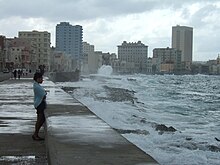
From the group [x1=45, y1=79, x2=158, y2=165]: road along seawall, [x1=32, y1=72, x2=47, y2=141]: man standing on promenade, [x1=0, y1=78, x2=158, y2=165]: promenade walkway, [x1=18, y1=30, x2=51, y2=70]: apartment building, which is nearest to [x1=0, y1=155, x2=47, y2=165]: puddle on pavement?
[x1=0, y1=78, x2=158, y2=165]: promenade walkway

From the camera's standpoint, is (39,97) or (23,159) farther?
(39,97)

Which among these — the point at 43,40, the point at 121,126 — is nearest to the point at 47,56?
the point at 43,40

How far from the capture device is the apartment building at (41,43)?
16750 cm

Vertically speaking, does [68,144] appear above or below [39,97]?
below

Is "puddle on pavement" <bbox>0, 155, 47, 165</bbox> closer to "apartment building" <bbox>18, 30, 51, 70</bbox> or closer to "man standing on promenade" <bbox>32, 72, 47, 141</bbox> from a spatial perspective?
"man standing on promenade" <bbox>32, 72, 47, 141</bbox>

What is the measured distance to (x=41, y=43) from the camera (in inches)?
6855

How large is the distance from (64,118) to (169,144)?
445 cm

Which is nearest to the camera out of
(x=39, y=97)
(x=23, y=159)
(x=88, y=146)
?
(x=88, y=146)

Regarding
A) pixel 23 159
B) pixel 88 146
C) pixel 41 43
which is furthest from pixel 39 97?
pixel 41 43

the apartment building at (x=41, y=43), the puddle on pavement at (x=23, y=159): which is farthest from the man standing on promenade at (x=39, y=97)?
the apartment building at (x=41, y=43)

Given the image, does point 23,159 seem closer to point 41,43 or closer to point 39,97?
point 39,97

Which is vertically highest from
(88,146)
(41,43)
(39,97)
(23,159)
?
(41,43)

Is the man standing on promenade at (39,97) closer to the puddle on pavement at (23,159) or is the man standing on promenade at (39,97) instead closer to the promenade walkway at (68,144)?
the promenade walkway at (68,144)

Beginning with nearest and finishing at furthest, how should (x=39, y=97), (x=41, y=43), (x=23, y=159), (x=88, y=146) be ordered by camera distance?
(x=88, y=146)
(x=23, y=159)
(x=39, y=97)
(x=41, y=43)
